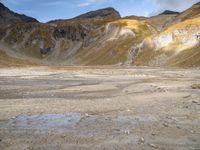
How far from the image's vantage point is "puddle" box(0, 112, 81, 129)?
912 inches

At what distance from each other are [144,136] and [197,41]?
4785 inches

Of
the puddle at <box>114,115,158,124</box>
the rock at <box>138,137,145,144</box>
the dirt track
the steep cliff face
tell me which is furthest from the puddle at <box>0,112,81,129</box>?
the steep cliff face

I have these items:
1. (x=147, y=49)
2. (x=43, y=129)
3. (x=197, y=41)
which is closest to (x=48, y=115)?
(x=43, y=129)

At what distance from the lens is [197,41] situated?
448 ft

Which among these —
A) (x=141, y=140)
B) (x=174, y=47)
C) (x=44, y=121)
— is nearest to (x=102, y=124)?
(x=44, y=121)

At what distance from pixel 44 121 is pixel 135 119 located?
5.57 m

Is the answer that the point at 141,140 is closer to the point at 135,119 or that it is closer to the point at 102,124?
the point at 102,124

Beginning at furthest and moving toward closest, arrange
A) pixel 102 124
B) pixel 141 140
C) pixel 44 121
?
pixel 44 121, pixel 102 124, pixel 141 140

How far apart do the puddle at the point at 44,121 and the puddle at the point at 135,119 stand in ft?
8.67

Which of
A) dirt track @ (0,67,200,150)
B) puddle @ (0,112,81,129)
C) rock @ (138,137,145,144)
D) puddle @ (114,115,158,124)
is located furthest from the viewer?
puddle @ (114,115,158,124)

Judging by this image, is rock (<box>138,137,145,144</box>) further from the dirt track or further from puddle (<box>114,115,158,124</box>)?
puddle (<box>114,115,158,124</box>)

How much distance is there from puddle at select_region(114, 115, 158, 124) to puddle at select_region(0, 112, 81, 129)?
2.64m

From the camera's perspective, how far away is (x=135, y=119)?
24953mm

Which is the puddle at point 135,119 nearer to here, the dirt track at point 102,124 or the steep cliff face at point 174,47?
the dirt track at point 102,124
